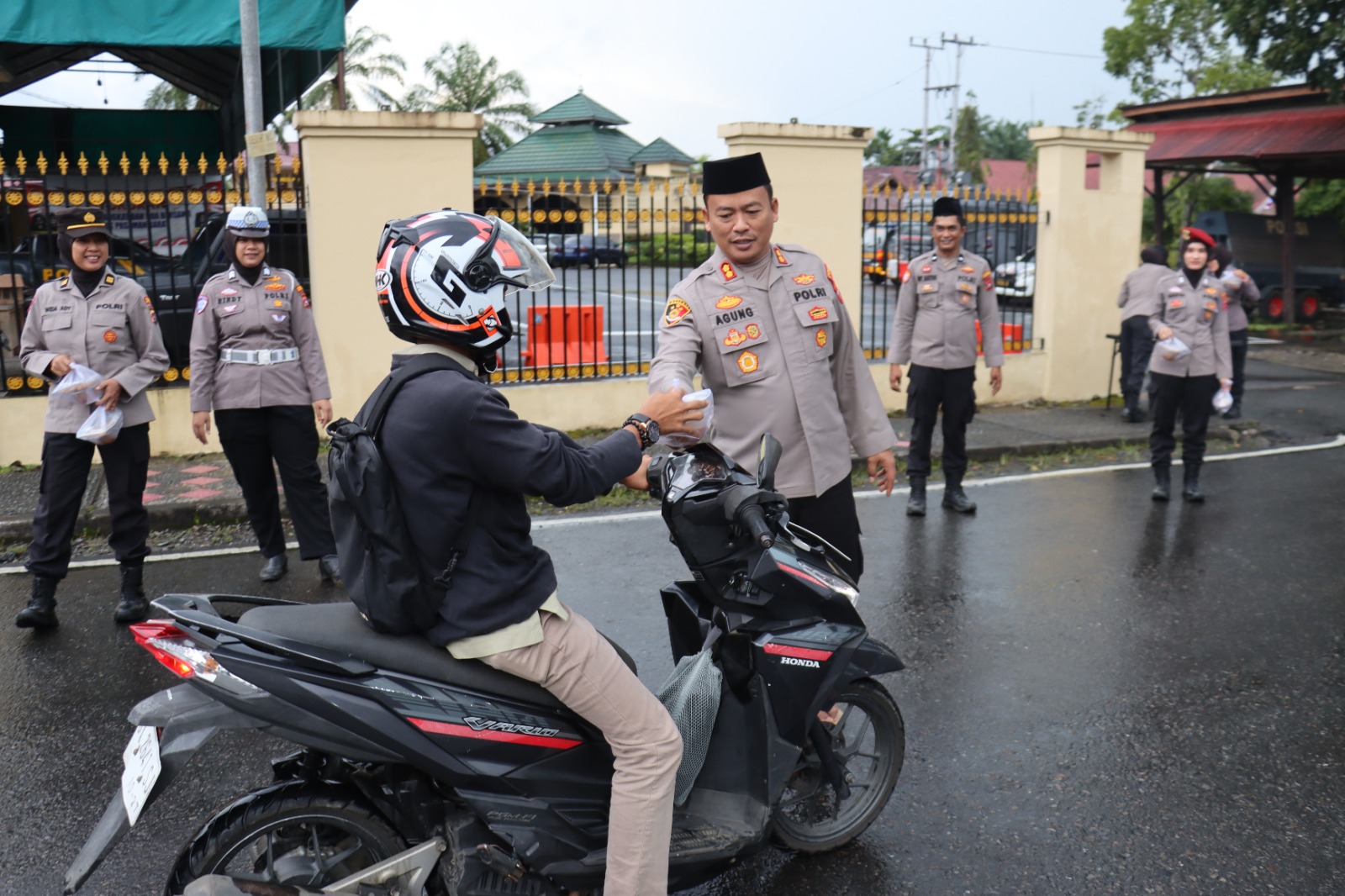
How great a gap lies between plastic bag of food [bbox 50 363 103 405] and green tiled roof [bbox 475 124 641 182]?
25.3m

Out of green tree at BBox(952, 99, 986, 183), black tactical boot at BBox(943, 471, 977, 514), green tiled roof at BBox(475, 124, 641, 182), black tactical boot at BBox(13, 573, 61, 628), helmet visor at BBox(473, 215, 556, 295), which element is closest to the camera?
helmet visor at BBox(473, 215, 556, 295)

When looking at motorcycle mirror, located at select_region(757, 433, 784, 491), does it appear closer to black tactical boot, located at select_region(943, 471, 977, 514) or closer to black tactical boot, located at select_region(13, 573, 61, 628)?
black tactical boot, located at select_region(13, 573, 61, 628)

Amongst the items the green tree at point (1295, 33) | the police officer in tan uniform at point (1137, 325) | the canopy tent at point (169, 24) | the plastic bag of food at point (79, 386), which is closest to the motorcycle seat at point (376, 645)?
the plastic bag of food at point (79, 386)

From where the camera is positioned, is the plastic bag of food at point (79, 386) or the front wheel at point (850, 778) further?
the plastic bag of food at point (79, 386)

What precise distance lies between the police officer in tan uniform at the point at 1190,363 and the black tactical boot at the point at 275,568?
18.1 feet

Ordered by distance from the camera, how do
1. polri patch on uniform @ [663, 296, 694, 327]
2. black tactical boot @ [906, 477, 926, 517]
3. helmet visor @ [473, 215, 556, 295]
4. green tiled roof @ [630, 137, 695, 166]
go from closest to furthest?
helmet visor @ [473, 215, 556, 295]
polri patch on uniform @ [663, 296, 694, 327]
black tactical boot @ [906, 477, 926, 517]
green tiled roof @ [630, 137, 695, 166]

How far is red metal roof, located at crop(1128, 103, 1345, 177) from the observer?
19484 millimetres

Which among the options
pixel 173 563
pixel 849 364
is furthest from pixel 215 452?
pixel 849 364

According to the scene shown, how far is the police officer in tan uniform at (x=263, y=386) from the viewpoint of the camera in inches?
231

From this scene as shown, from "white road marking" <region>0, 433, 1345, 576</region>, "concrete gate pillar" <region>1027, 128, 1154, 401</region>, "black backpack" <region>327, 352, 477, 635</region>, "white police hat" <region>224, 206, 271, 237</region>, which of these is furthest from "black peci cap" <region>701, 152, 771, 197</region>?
"concrete gate pillar" <region>1027, 128, 1154, 401</region>

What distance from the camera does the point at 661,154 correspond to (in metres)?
36.2

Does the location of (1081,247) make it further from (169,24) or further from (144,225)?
(169,24)

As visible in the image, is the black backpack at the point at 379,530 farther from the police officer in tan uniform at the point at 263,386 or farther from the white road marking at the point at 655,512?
the police officer in tan uniform at the point at 263,386

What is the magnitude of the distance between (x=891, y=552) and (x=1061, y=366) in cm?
598
